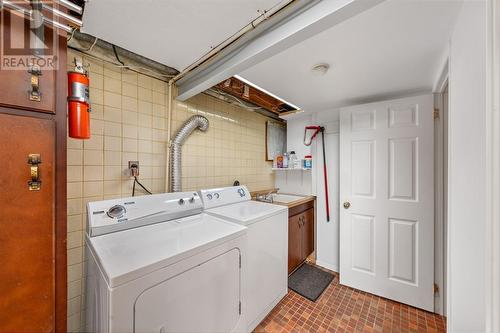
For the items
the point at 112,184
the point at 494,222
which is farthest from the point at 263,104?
the point at 494,222

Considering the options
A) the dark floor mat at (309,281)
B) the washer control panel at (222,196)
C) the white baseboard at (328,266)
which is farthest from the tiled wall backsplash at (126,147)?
the white baseboard at (328,266)

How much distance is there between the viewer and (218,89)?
2105 millimetres

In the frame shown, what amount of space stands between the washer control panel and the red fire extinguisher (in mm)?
1019

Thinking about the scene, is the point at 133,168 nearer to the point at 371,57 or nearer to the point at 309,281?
the point at 371,57

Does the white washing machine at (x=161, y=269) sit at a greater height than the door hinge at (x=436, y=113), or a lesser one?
lesser

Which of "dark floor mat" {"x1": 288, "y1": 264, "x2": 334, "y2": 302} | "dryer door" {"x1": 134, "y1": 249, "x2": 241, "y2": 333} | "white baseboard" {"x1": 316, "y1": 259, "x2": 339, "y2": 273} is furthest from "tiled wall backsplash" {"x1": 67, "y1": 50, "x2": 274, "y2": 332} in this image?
"white baseboard" {"x1": 316, "y1": 259, "x2": 339, "y2": 273}

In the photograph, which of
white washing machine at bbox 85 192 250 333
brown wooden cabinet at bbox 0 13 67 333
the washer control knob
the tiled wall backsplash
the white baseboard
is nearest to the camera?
brown wooden cabinet at bbox 0 13 67 333

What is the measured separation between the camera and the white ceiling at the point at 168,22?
98 centimetres

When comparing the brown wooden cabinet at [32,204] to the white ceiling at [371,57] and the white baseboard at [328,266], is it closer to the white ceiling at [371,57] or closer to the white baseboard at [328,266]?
the white ceiling at [371,57]

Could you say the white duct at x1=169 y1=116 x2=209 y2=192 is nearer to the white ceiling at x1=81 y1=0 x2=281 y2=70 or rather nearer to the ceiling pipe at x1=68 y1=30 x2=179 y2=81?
the ceiling pipe at x1=68 y1=30 x2=179 y2=81

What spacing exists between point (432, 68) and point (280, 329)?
2484 millimetres

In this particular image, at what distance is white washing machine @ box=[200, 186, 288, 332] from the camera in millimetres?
1481

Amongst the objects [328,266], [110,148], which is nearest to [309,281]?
[328,266]

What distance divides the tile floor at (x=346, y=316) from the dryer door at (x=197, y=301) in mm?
656
